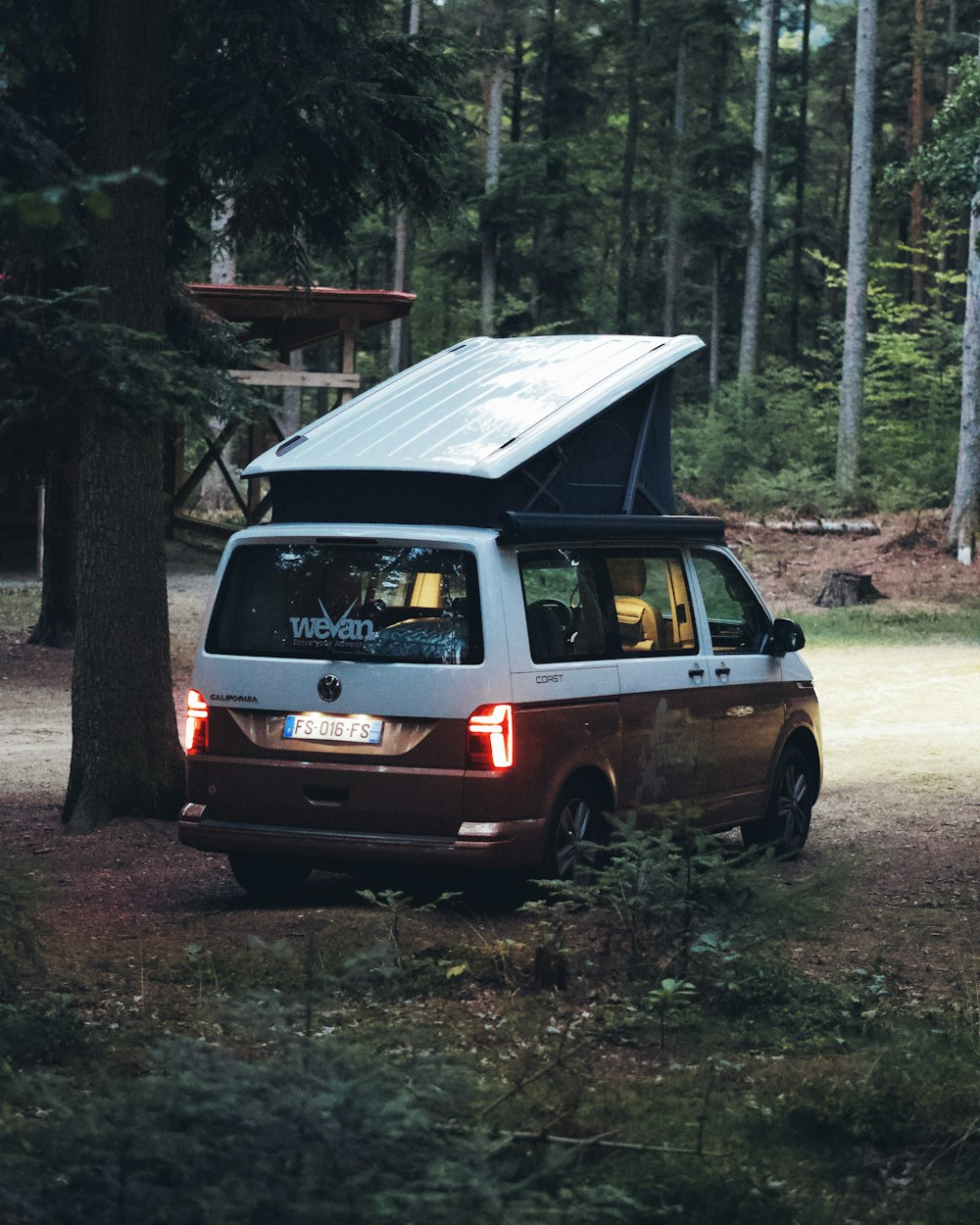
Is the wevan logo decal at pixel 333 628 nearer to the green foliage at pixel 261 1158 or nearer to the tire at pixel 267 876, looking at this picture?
the tire at pixel 267 876

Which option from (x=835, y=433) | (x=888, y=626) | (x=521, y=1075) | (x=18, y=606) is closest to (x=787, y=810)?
(x=521, y=1075)

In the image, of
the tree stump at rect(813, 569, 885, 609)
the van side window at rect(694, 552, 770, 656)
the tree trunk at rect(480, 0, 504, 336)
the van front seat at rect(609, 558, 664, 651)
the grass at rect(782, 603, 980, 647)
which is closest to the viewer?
the van front seat at rect(609, 558, 664, 651)

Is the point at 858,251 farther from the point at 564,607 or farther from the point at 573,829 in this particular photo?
the point at 573,829

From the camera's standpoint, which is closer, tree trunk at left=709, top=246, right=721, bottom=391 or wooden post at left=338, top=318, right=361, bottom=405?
wooden post at left=338, top=318, right=361, bottom=405

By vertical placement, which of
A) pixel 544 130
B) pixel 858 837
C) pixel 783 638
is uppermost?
pixel 544 130

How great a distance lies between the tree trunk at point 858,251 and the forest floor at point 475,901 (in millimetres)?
20739

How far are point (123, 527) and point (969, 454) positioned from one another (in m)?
24.6

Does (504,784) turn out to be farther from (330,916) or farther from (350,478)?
(350,478)

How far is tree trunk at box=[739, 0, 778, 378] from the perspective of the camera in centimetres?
4888

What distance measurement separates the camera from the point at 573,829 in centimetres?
841

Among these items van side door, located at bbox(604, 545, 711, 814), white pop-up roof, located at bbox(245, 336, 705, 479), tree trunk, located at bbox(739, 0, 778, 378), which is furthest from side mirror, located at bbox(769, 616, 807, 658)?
tree trunk, located at bbox(739, 0, 778, 378)

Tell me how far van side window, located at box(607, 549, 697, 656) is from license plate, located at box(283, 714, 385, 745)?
5.39 ft

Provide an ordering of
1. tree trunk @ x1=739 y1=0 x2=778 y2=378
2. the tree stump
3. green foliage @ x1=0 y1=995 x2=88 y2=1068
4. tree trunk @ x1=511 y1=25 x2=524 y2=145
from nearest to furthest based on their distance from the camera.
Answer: green foliage @ x1=0 y1=995 x2=88 y2=1068
the tree stump
tree trunk @ x1=739 y1=0 x2=778 y2=378
tree trunk @ x1=511 y1=25 x2=524 y2=145

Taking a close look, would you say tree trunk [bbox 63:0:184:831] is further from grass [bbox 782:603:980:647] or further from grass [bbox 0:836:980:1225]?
grass [bbox 782:603:980:647]
